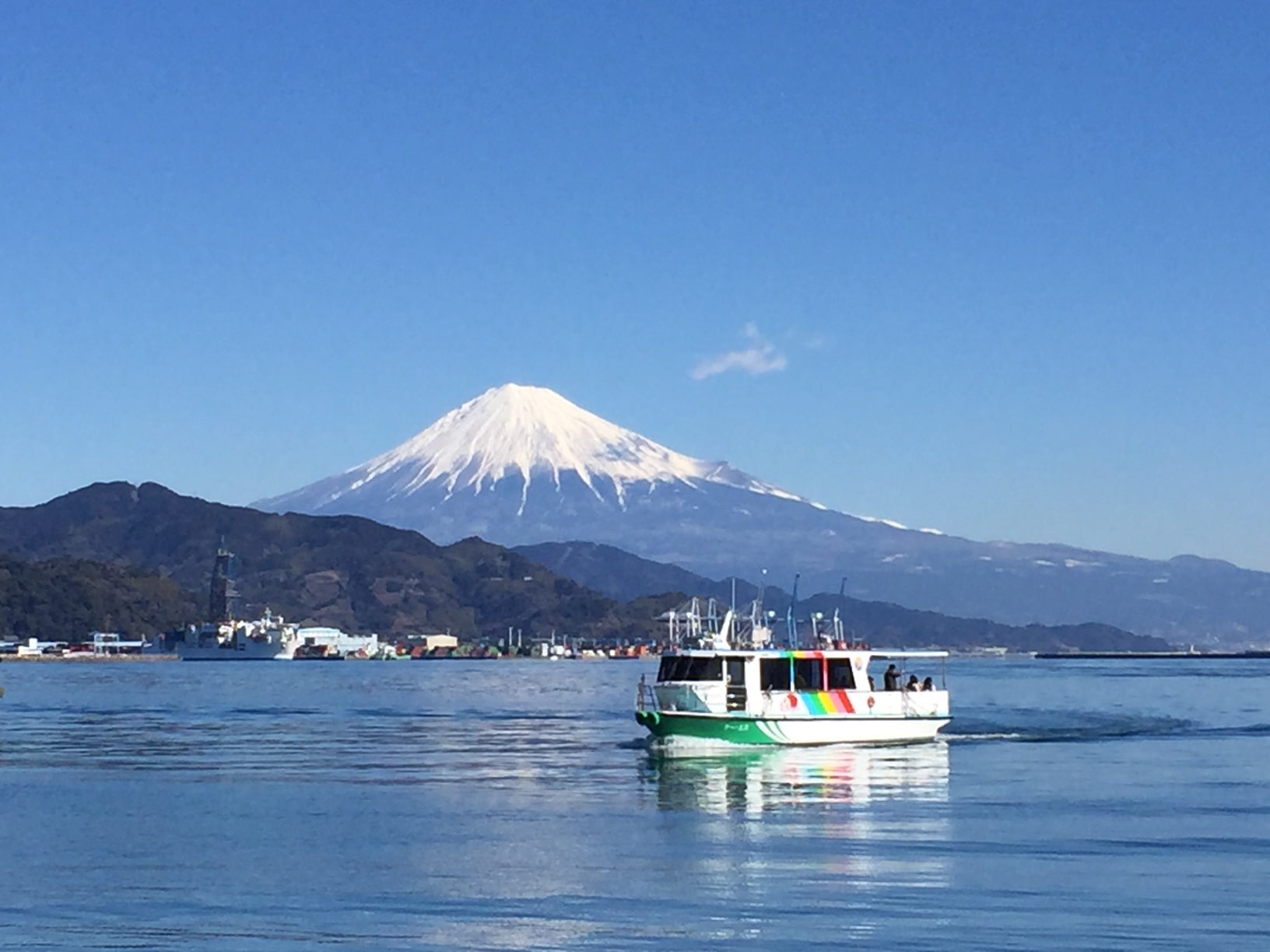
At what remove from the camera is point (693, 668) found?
67500 millimetres

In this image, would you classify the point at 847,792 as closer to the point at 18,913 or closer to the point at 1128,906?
the point at 1128,906

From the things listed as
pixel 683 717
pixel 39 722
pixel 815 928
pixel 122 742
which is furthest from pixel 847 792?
pixel 39 722

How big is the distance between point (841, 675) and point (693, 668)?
562 cm

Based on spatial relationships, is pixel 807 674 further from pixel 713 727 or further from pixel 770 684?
pixel 713 727

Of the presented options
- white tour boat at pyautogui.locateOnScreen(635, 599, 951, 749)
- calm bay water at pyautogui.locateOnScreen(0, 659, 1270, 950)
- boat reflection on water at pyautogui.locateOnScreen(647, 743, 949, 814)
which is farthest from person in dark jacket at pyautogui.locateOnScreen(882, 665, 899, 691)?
calm bay water at pyautogui.locateOnScreen(0, 659, 1270, 950)

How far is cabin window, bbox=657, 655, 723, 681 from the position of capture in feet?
220

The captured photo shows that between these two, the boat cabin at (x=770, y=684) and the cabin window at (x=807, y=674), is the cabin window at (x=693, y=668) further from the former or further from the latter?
the cabin window at (x=807, y=674)

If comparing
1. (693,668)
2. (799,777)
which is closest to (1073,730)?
(693,668)

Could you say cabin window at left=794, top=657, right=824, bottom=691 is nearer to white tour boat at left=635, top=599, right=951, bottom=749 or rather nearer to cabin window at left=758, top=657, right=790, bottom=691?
white tour boat at left=635, top=599, right=951, bottom=749

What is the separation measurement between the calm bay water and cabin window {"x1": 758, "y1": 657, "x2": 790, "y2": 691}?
97.2 inches

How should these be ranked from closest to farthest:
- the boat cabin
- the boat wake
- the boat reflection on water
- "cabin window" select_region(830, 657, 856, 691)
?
Result: the boat reflection on water
the boat cabin
"cabin window" select_region(830, 657, 856, 691)
the boat wake

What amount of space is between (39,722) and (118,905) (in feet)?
225

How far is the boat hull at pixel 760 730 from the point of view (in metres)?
65.9

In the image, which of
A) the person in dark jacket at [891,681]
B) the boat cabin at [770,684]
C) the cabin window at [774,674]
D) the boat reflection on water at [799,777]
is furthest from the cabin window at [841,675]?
the person in dark jacket at [891,681]
